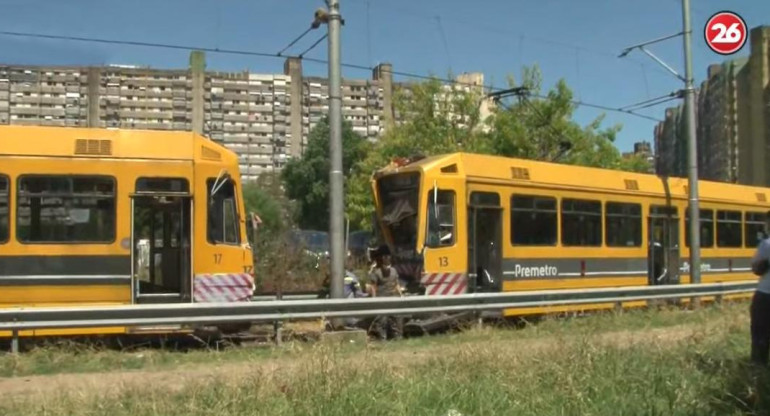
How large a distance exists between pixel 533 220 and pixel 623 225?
305cm

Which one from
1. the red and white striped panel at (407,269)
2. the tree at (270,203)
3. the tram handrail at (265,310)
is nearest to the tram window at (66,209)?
the tram handrail at (265,310)

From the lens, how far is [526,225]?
1523 cm

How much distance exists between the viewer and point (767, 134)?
4225 centimetres

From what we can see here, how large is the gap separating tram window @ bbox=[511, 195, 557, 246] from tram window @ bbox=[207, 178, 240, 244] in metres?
5.27

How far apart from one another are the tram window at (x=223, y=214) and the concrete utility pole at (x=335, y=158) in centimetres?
160

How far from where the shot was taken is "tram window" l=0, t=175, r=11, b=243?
11148 millimetres

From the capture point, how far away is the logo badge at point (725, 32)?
17.7 m

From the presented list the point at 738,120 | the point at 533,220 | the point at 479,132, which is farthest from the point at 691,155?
the point at 738,120

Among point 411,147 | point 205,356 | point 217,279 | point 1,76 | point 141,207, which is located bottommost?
point 205,356

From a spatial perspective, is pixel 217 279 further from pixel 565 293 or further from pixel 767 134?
pixel 767 134

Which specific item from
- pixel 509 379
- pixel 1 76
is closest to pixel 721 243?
pixel 509 379

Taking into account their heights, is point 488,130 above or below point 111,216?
above

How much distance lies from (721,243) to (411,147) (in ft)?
57.8

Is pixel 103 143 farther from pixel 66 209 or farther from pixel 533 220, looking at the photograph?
pixel 533 220
